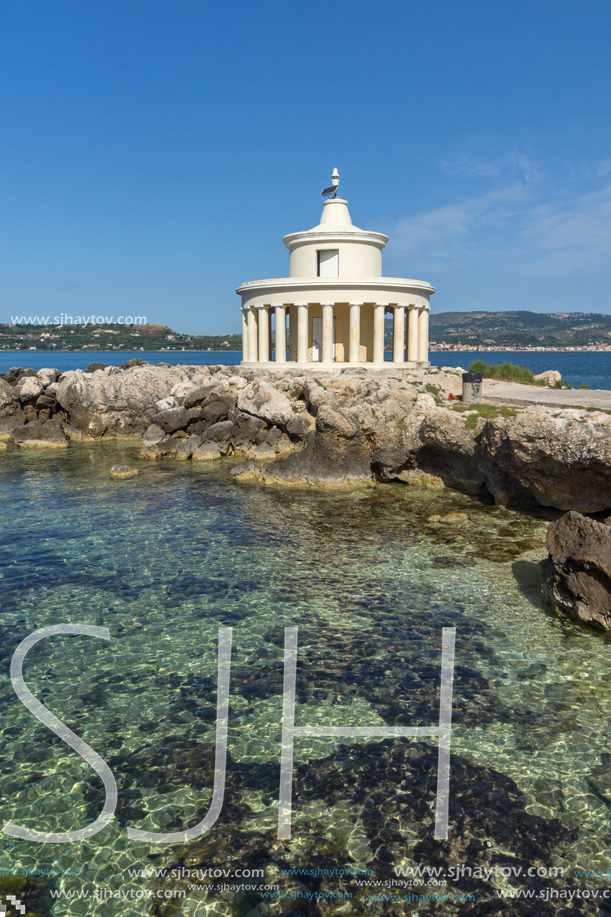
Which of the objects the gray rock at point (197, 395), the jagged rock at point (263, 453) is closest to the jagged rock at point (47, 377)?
the gray rock at point (197, 395)

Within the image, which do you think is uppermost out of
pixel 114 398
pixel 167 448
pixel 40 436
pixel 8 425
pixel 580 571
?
pixel 114 398

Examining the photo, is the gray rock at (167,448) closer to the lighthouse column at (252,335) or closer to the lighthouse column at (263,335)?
the lighthouse column at (263,335)

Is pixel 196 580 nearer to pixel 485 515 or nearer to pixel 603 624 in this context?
pixel 603 624

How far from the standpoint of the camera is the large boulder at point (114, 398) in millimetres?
32406

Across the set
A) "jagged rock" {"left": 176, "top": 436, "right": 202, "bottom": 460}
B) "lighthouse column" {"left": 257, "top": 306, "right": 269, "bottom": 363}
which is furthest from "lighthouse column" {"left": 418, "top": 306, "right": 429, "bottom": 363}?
"jagged rock" {"left": 176, "top": 436, "right": 202, "bottom": 460}

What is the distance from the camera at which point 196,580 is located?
41.3 ft

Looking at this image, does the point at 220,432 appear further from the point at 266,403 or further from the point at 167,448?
the point at 266,403

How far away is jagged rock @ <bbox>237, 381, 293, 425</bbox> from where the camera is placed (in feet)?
83.7

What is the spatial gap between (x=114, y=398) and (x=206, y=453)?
9288 mm

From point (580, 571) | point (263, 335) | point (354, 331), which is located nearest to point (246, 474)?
point (580, 571)

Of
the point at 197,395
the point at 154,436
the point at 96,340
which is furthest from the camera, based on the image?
the point at 96,340

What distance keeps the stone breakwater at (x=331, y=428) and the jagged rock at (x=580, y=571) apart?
4141 millimetres

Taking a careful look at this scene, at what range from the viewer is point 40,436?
30.6 metres

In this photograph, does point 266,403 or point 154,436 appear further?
point 154,436
